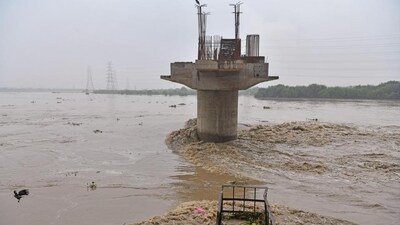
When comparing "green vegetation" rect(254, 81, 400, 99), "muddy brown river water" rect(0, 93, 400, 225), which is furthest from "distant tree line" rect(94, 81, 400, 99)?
"muddy brown river water" rect(0, 93, 400, 225)

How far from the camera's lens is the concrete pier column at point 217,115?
21.5m

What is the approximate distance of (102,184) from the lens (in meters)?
13.9

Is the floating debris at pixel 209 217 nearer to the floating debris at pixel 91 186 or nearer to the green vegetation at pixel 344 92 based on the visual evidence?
Answer: the floating debris at pixel 91 186

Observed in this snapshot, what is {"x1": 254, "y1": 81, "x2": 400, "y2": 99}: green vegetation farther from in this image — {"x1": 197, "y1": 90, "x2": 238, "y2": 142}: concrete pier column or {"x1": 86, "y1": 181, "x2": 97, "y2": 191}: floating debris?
{"x1": 86, "y1": 181, "x2": 97, "y2": 191}: floating debris

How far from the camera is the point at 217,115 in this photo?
2150cm

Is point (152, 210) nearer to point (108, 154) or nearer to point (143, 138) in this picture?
point (108, 154)

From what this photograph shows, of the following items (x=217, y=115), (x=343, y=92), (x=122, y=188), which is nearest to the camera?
(x=122, y=188)

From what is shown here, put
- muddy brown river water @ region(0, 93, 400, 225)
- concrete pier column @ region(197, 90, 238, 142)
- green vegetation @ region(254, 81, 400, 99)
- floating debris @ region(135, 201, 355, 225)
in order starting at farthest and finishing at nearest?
1. green vegetation @ region(254, 81, 400, 99)
2. concrete pier column @ region(197, 90, 238, 142)
3. muddy brown river water @ region(0, 93, 400, 225)
4. floating debris @ region(135, 201, 355, 225)

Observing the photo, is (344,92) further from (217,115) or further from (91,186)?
(91,186)

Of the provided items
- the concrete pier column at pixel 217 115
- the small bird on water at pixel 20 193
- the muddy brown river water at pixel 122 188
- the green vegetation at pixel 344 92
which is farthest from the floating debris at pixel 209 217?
the green vegetation at pixel 344 92

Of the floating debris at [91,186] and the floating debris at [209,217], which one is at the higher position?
the floating debris at [209,217]

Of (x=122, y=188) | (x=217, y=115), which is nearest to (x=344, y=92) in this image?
(x=217, y=115)

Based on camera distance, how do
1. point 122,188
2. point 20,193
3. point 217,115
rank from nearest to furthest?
point 20,193
point 122,188
point 217,115

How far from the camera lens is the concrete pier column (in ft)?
70.5
